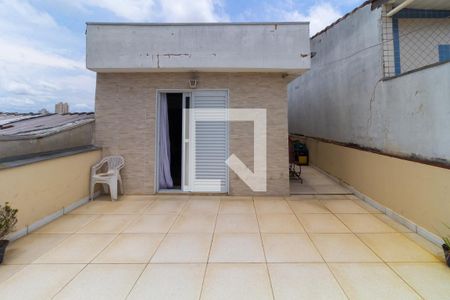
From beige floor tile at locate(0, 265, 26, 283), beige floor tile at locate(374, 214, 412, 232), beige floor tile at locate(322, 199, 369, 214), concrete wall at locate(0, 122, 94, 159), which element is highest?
concrete wall at locate(0, 122, 94, 159)

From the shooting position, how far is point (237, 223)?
13.6ft

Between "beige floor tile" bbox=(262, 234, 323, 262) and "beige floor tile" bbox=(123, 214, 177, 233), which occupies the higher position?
"beige floor tile" bbox=(123, 214, 177, 233)

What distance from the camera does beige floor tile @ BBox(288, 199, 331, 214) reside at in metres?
4.72

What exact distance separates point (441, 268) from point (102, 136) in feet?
22.0

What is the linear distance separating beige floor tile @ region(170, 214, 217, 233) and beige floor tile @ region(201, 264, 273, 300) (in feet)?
3.61

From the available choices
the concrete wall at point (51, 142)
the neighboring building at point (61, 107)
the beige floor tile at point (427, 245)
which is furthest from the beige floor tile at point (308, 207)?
the neighboring building at point (61, 107)

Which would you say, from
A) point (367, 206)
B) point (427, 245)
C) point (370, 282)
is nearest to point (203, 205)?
point (370, 282)

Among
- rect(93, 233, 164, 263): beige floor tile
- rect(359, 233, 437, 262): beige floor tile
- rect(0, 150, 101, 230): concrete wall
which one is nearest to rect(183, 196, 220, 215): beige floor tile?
rect(93, 233, 164, 263): beige floor tile

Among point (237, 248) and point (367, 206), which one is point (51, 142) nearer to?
point (237, 248)

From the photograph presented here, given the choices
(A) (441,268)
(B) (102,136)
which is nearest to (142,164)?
(B) (102,136)

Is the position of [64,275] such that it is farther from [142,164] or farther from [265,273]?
[142,164]

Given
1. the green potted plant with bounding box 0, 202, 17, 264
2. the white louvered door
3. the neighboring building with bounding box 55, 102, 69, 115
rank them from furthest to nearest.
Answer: the neighboring building with bounding box 55, 102, 69, 115 < the white louvered door < the green potted plant with bounding box 0, 202, 17, 264

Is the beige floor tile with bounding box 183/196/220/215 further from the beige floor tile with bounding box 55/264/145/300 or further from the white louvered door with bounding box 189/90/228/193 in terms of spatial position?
the beige floor tile with bounding box 55/264/145/300

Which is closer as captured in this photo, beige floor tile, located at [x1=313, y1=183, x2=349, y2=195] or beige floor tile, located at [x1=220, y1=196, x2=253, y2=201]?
beige floor tile, located at [x1=220, y1=196, x2=253, y2=201]
